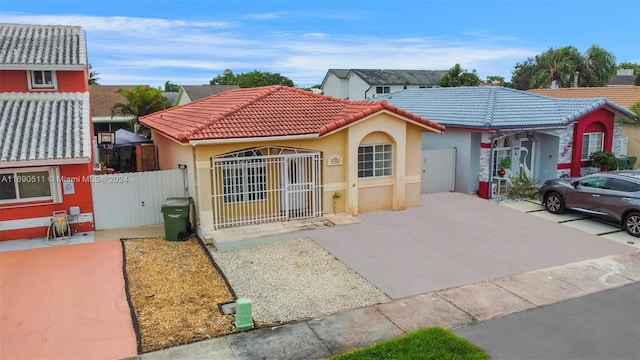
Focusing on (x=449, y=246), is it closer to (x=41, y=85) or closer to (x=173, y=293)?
(x=173, y=293)

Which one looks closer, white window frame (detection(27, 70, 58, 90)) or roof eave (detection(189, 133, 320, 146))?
roof eave (detection(189, 133, 320, 146))

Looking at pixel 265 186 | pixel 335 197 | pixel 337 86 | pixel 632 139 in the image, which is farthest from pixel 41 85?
pixel 337 86

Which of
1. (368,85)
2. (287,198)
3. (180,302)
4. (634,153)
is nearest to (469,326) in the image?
(180,302)

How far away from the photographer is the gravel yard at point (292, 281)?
946cm

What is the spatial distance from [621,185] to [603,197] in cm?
63

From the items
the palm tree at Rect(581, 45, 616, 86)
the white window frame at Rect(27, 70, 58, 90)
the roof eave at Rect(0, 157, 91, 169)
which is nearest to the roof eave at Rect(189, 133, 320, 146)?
the roof eave at Rect(0, 157, 91, 169)

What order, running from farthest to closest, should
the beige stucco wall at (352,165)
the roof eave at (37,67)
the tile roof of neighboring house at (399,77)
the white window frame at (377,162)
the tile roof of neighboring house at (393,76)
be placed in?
1. the tile roof of neighboring house at (393,76)
2. the tile roof of neighboring house at (399,77)
3. the white window frame at (377,162)
4. the roof eave at (37,67)
5. the beige stucco wall at (352,165)

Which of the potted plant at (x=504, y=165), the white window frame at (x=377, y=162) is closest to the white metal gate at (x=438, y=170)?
the potted plant at (x=504, y=165)

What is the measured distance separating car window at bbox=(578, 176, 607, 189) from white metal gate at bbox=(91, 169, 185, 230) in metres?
13.1

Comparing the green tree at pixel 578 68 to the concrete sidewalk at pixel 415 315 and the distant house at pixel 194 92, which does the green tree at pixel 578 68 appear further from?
the concrete sidewalk at pixel 415 315

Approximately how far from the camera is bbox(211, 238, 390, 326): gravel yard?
9461mm

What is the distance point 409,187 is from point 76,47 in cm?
1263

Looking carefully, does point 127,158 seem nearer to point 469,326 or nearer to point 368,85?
point 469,326

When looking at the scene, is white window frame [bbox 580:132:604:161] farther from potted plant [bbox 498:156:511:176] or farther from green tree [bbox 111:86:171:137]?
green tree [bbox 111:86:171:137]
